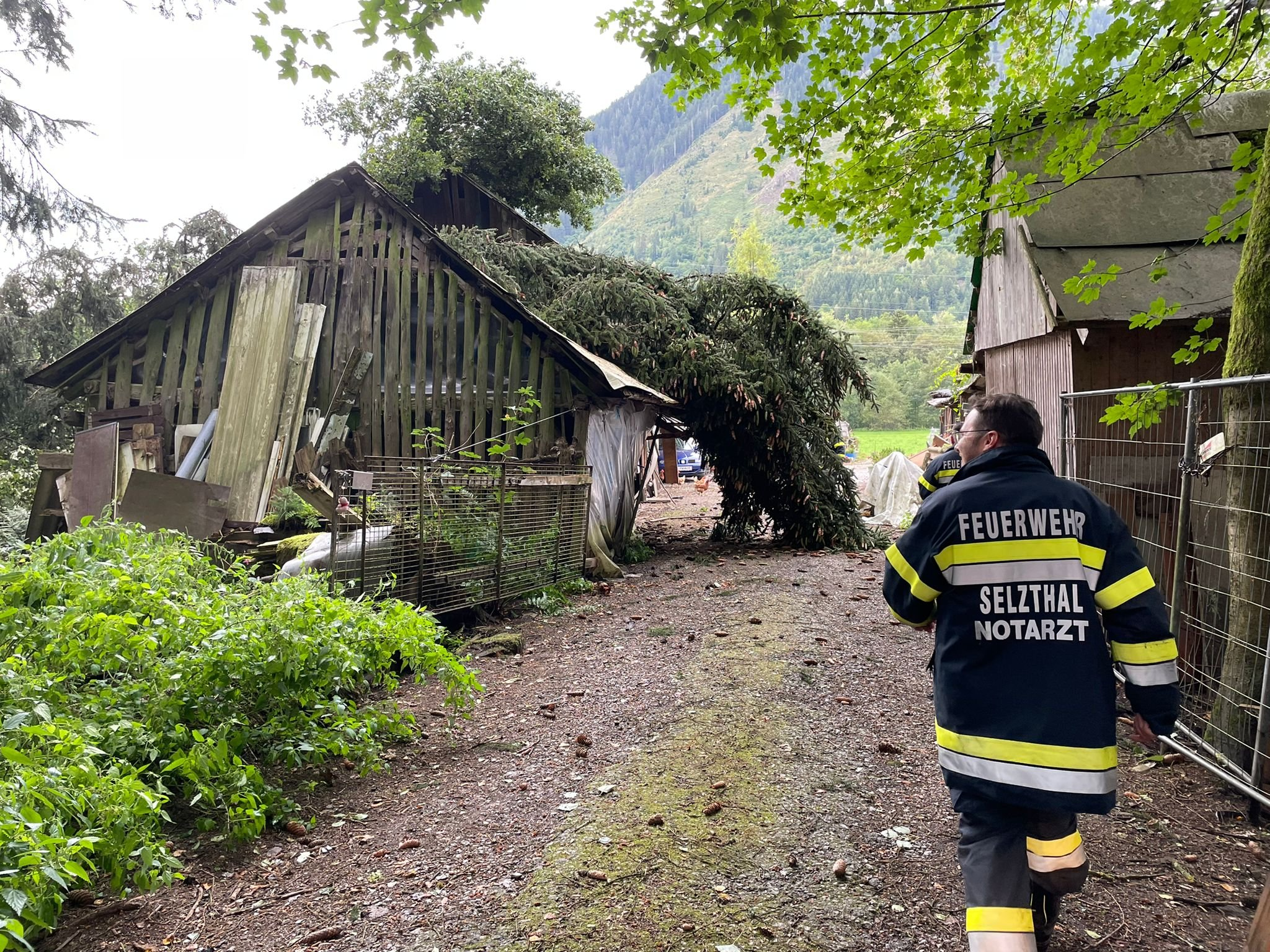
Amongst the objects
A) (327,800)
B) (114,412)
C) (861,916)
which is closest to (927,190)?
(861,916)

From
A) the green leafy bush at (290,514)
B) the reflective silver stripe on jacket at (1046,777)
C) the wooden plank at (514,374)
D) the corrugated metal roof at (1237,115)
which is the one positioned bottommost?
the reflective silver stripe on jacket at (1046,777)

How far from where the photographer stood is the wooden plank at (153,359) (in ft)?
35.9

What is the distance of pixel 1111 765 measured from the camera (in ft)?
8.02

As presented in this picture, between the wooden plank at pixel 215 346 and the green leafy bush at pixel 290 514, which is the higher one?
the wooden plank at pixel 215 346

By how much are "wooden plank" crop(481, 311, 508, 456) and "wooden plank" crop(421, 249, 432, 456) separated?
3.15ft

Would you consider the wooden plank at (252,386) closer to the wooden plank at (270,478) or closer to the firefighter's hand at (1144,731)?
the wooden plank at (270,478)

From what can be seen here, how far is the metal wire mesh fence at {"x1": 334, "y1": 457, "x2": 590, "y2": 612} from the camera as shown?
7.00m

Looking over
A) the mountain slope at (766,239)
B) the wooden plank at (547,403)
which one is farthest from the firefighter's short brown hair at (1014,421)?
the mountain slope at (766,239)

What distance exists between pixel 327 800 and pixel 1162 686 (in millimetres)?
4074

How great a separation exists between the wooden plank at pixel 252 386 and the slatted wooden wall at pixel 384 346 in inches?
11.7

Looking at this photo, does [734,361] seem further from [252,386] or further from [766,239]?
[766,239]

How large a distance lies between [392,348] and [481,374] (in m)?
1.33

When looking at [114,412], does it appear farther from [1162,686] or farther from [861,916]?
[1162,686]

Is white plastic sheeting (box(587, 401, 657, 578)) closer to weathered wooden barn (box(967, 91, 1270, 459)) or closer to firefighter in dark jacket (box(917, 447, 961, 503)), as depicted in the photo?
weathered wooden barn (box(967, 91, 1270, 459))
